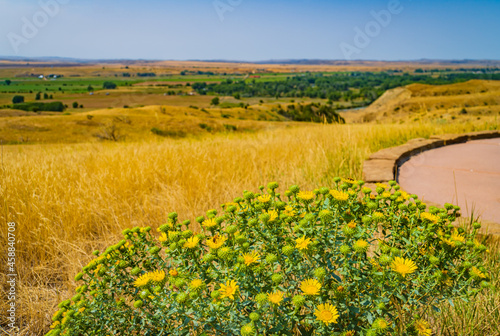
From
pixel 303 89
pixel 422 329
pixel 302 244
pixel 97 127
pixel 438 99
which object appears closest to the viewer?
pixel 302 244

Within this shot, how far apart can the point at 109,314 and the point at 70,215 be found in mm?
2270

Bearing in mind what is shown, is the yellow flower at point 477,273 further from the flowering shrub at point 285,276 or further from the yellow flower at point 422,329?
the yellow flower at point 422,329

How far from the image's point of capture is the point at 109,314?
4.57 ft

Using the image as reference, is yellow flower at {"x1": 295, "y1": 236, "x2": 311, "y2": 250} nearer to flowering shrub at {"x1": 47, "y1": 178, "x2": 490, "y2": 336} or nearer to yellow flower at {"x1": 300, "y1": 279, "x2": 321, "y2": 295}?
flowering shrub at {"x1": 47, "y1": 178, "x2": 490, "y2": 336}

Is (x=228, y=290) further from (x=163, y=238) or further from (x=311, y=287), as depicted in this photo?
(x=163, y=238)

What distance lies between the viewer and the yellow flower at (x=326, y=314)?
1.07 metres

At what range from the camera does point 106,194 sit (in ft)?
12.1

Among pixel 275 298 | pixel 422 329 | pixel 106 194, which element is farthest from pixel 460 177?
pixel 106 194

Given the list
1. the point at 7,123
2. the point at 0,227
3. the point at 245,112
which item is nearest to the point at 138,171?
the point at 0,227

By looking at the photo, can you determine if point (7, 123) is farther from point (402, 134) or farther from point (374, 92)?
point (374, 92)

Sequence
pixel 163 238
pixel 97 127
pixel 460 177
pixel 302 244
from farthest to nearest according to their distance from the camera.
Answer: pixel 97 127 → pixel 460 177 → pixel 163 238 → pixel 302 244

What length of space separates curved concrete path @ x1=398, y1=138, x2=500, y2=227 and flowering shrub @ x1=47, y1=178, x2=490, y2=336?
1.66 m

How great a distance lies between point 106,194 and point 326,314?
131 inches

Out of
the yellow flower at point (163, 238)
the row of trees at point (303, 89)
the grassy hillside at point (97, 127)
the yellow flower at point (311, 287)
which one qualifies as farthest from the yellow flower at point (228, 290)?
the row of trees at point (303, 89)
